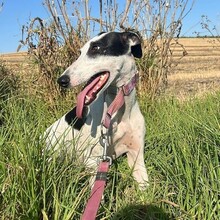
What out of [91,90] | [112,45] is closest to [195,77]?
[112,45]

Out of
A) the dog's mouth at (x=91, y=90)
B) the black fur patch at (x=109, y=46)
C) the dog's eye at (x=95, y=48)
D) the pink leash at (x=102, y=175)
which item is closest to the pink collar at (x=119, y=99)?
the pink leash at (x=102, y=175)

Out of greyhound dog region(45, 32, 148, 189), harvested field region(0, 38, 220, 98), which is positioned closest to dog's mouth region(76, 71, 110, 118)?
greyhound dog region(45, 32, 148, 189)

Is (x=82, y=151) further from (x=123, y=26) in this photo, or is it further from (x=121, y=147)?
(x=123, y=26)

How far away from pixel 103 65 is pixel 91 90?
313 mm

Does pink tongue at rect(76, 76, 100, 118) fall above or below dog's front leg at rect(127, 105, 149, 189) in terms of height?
Answer: above

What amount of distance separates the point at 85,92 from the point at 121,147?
94 centimetres

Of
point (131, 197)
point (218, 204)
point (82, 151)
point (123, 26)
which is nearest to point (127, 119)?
point (82, 151)

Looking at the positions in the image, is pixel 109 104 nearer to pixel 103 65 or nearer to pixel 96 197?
pixel 103 65

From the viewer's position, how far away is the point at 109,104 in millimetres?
3908

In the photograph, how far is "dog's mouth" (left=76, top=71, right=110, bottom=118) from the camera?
10.8 feet

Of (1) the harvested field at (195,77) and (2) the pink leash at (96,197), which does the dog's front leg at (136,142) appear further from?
(1) the harvested field at (195,77)

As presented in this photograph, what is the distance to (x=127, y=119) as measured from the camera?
393 centimetres

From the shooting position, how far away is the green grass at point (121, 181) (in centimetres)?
267

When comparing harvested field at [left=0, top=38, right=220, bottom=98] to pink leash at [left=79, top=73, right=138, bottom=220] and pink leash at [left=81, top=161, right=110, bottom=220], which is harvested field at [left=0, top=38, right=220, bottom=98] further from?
pink leash at [left=81, top=161, right=110, bottom=220]
